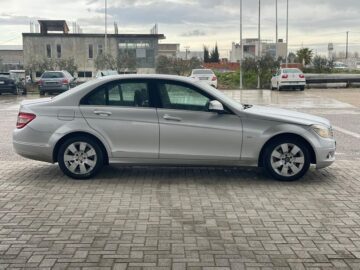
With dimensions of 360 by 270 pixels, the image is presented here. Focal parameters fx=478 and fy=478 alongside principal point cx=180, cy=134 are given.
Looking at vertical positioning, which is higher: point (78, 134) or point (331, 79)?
point (331, 79)

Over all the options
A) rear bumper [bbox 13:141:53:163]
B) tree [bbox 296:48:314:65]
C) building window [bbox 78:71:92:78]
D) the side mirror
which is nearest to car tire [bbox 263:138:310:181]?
the side mirror

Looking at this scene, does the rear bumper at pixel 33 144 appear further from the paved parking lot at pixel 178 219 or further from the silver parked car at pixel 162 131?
the paved parking lot at pixel 178 219

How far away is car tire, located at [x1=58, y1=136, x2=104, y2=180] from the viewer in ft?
22.9

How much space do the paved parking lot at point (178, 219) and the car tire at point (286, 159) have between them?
19 centimetres

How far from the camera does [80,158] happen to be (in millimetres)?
7020

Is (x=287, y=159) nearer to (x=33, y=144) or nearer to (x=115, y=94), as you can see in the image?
(x=115, y=94)

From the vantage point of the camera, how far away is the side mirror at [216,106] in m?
6.82

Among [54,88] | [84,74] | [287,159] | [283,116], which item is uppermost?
[84,74]

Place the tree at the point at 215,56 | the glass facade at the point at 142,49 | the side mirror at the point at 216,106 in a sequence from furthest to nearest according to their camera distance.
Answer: the tree at the point at 215,56 → the glass facade at the point at 142,49 → the side mirror at the point at 216,106

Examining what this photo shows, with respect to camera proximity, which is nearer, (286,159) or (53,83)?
(286,159)

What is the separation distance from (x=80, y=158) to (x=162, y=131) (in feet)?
4.21

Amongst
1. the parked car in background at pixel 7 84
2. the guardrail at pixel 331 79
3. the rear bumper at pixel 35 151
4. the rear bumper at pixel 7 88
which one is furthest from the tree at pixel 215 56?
the rear bumper at pixel 35 151

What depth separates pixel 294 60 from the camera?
67.6 meters

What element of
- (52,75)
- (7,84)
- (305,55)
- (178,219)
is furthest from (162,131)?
(305,55)
